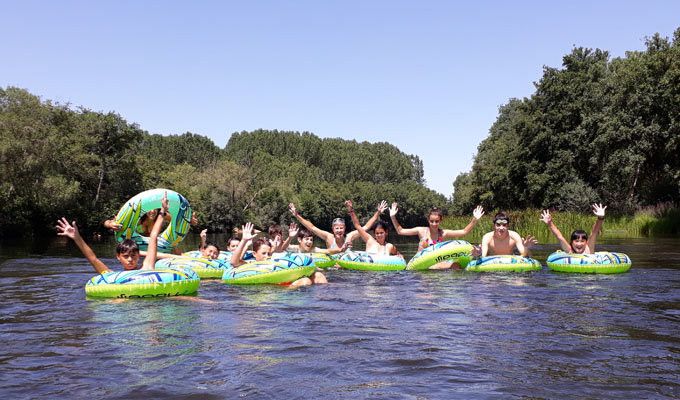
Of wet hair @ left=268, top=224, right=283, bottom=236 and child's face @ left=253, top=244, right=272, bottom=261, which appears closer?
child's face @ left=253, top=244, right=272, bottom=261

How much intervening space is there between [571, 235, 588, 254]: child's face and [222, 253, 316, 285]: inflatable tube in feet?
16.7

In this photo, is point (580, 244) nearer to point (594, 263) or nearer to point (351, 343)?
point (594, 263)

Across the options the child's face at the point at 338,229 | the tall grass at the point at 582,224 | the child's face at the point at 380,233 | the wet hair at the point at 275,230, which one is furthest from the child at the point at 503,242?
the tall grass at the point at 582,224

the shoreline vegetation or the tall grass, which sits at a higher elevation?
the shoreline vegetation

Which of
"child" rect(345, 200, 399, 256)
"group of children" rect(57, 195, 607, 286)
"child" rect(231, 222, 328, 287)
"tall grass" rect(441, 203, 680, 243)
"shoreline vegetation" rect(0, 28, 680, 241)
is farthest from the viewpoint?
"shoreline vegetation" rect(0, 28, 680, 241)

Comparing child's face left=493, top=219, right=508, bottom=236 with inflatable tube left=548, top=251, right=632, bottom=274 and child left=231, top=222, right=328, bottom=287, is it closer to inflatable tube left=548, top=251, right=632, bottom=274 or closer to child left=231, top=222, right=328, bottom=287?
inflatable tube left=548, top=251, right=632, bottom=274

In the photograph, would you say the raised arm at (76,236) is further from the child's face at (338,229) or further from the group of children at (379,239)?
the child's face at (338,229)

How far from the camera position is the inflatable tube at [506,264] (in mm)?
11312

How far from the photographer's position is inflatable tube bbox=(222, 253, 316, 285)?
952cm

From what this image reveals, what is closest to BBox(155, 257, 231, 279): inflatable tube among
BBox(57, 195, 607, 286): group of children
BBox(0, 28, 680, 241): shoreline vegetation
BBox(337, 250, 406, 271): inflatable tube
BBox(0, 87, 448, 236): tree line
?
BBox(57, 195, 607, 286): group of children

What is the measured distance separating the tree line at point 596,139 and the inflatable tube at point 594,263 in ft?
71.6

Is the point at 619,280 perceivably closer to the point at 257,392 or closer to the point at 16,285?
the point at 257,392

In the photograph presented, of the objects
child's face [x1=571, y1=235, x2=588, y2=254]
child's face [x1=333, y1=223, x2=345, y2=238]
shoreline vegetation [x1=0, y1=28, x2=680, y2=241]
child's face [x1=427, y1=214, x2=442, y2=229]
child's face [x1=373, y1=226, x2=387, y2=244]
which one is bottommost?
child's face [x1=571, y1=235, x2=588, y2=254]

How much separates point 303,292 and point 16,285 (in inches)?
196
